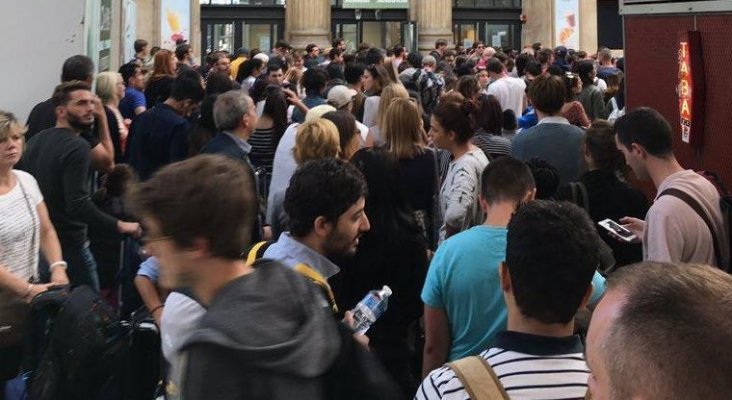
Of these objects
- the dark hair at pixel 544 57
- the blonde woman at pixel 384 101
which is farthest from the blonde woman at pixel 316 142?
the dark hair at pixel 544 57

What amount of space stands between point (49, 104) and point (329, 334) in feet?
19.7

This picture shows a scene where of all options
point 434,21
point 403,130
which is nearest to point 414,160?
point 403,130

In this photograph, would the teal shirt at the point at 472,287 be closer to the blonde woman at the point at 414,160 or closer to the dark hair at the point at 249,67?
the blonde woman at the point at 414,160

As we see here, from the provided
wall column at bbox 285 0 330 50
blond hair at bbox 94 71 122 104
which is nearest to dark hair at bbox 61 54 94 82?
blond hair at bbox 94 71 122 104

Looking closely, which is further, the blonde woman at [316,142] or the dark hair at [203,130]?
the dark hair at [203,130]

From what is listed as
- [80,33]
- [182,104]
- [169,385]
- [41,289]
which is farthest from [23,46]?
[169,385]

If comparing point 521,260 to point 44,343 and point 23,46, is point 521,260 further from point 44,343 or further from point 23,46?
point 23,46

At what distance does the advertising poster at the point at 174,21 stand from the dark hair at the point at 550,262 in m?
17.7

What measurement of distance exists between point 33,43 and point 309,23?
872 inches

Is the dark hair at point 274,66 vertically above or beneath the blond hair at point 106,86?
above

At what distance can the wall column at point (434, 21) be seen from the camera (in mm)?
29984

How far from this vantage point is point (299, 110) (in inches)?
408

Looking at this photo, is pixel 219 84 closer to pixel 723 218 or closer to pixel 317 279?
pixel 723 218

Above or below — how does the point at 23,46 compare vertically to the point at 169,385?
above
